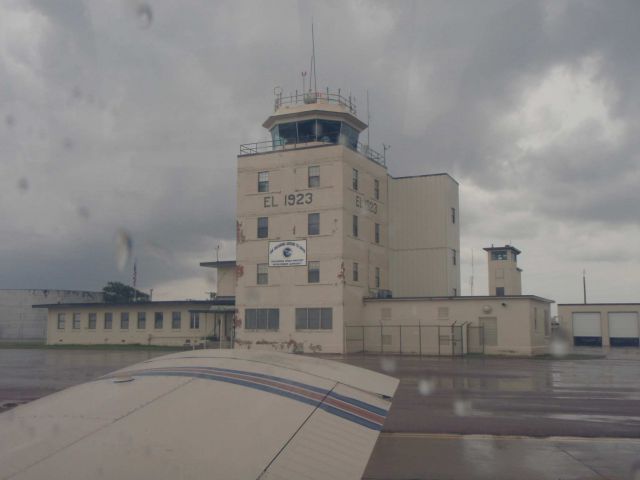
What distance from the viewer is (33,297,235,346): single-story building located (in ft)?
200

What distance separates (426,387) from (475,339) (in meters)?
23.4

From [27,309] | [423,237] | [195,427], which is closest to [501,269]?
[423,237]

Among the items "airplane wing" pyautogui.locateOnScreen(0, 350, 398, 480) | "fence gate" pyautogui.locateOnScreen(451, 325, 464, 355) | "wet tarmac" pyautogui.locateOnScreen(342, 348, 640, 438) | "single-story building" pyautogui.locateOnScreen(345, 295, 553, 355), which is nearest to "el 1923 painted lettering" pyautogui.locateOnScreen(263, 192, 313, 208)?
"single-story building" pyautogui.locateOnScreen(345, 295, 553, 355)

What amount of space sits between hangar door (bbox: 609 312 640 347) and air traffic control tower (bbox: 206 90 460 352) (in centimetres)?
2581

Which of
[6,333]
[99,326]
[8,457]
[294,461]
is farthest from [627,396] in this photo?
[6,333]

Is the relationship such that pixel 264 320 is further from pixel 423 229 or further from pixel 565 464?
pixel 565 464

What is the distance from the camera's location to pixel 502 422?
16.3 metres

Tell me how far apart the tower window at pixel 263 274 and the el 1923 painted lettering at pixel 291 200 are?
5.00 m

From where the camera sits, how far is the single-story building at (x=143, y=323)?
2404 inches

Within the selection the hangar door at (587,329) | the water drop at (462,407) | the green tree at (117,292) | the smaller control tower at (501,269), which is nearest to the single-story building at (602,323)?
the hangar door at (587,329)

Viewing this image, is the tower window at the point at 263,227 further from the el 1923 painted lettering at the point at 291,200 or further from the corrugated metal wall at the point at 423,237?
the corrugated metal wall at the point at 423,237

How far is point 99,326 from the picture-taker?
65438 millimetres

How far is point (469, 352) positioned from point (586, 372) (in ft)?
48.7

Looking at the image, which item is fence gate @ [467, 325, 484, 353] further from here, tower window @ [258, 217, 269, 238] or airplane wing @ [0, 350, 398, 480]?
airplane wing @ [0, 350, 398, 480]
